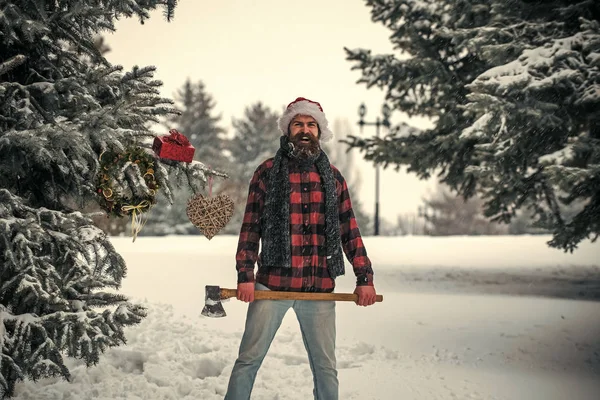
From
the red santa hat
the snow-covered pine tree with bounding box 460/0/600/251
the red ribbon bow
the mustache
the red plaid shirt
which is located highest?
the snow-covered pine tree with bounding box 460/0/600/251

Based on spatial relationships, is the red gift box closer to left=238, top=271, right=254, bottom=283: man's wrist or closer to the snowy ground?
left=238, top=271, right=254, bottom=283: man's wrist

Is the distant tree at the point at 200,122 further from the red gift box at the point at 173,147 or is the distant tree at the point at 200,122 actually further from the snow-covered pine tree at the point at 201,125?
the red gift box at the point at 173,147

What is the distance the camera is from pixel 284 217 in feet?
12.4

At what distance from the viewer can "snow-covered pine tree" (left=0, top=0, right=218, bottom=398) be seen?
3.80 meters

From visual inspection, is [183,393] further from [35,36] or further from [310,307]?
[35,36]

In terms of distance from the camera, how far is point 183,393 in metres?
5.12

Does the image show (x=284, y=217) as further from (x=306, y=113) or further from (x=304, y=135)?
(x=306, y=113)

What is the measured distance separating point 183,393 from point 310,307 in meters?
1.94

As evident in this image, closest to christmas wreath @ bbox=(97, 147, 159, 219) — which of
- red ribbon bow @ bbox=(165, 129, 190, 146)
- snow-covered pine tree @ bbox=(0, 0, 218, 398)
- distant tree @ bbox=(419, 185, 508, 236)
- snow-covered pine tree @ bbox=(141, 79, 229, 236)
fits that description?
snow-covered pine tree @ bbox=(0, 0, 218, 398)

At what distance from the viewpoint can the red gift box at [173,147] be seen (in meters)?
4.29

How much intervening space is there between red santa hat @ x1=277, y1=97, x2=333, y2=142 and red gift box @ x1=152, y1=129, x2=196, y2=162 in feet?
2.51

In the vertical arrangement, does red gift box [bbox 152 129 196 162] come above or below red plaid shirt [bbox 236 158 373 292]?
above

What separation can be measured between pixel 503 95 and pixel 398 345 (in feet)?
12.9

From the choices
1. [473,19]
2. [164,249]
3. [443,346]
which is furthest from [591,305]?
[164,249]
